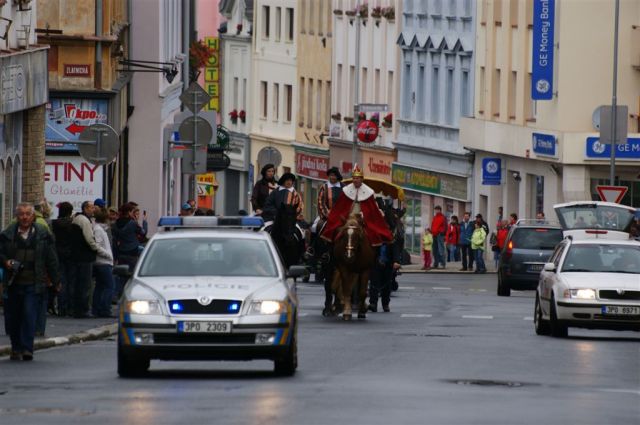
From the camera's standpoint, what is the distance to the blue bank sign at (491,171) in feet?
227

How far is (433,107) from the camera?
262 feet

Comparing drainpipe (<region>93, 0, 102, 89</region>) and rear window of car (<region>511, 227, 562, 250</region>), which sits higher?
drainpipe (<region>93, 0, 102, 89</region>)

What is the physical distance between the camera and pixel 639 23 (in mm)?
66875

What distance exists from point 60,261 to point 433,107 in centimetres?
4989

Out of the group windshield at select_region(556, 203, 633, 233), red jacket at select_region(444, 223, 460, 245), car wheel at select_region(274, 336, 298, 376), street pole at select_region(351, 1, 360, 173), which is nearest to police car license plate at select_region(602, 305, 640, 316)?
car wheel at select_region(274, 336, 298, 376)

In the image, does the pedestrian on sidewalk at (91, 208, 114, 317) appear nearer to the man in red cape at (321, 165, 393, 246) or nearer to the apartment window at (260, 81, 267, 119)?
the man in red cape at (321, 165, 393, 246)

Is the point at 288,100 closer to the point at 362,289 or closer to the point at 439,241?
the point at 439,241

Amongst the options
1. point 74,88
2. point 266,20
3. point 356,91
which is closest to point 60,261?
point 74,88

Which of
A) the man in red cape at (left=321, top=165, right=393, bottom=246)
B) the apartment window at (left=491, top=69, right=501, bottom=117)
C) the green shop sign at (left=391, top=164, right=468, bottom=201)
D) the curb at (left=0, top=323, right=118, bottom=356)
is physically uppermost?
the apartment window at (left=491, top=69, right=501, bottom=117)

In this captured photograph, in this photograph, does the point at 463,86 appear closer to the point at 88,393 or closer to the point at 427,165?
the point at 427,165

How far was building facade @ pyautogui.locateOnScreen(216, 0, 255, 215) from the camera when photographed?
340 feet

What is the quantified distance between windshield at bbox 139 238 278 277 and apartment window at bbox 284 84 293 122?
7785cm

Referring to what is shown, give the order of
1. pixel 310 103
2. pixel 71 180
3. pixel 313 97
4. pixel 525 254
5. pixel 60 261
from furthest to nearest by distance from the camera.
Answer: pixel 310 103 → pixel 313 97 → pixel 525 254 → pixel 71 180 → pixel 60 261

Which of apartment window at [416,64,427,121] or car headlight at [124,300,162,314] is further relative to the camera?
apartment window at [416,64,427,121]
